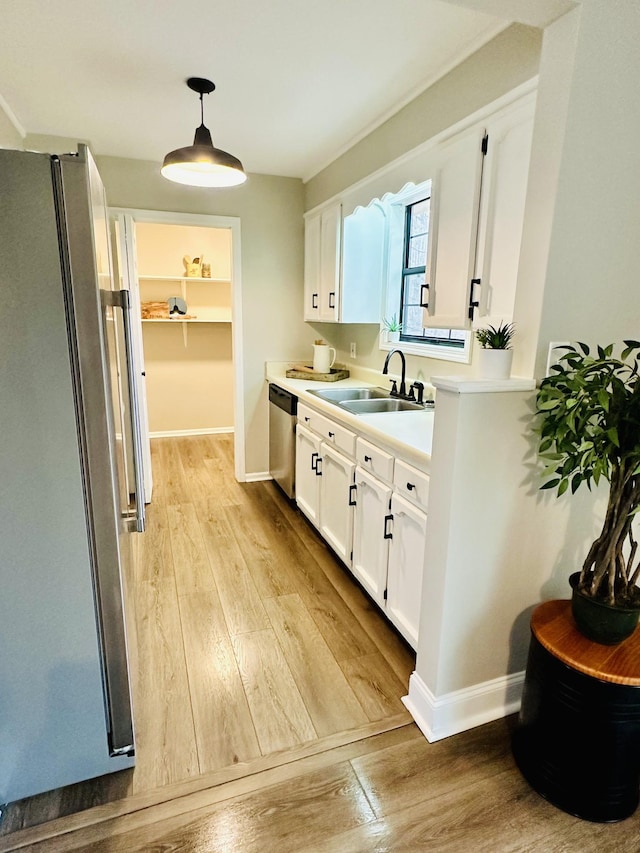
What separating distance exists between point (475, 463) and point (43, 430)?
1241 millimetres

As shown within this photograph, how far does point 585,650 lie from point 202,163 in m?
2.41

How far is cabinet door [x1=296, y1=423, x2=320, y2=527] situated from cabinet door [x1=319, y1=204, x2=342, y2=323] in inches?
35.3

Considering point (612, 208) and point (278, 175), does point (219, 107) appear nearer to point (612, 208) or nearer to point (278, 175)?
point (278, 175)

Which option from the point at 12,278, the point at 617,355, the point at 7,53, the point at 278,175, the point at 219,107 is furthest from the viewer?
the point at 278,175

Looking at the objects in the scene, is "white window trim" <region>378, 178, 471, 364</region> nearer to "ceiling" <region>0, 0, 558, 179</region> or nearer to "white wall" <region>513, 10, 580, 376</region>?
"ceiling" <region>0, 0, 558, 179</region>

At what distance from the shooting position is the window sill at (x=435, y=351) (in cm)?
251

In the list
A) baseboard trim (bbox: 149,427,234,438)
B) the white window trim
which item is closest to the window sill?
the white window trim

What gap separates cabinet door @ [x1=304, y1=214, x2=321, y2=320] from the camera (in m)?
3.66

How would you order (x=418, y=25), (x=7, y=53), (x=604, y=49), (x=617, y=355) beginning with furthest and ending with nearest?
(x=7, y=53) < (x=418, y=25) < (x=617, y=355) < (x=604, y=49)

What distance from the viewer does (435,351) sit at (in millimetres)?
2730

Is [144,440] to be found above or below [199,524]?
above

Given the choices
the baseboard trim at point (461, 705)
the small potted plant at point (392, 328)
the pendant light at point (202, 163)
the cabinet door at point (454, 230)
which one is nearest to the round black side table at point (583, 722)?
the baseboard trim at point (461, 705)

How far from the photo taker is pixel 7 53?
2096 mm

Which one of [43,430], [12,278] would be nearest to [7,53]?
[12,278]
